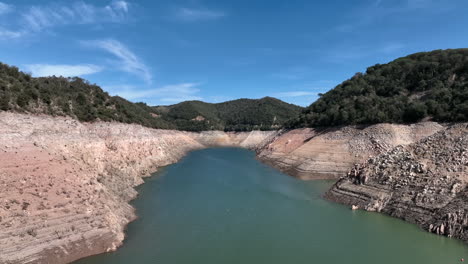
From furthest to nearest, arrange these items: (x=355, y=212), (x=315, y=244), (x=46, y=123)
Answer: (x=46, y=123) → (x=355, y=212) → (x=315, y=244)

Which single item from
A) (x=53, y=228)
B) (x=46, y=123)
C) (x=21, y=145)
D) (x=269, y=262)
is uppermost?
(x=46, y=123)

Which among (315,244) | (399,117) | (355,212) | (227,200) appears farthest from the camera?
(399,117)

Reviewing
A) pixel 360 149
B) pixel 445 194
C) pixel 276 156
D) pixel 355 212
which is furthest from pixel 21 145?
pixel 276 156

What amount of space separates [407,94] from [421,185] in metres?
34.1

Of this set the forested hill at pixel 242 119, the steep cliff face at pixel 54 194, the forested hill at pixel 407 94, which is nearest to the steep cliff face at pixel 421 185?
the forested hill at pixel 407 94

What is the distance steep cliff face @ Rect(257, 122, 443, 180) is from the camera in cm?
3234

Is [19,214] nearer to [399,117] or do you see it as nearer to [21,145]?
[21,145]

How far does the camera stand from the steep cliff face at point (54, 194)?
12.3 metres

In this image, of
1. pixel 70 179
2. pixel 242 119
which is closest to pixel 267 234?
pixel 70 179

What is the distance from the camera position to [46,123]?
21297 millimetres

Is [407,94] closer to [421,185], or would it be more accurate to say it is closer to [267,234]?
[421,185]

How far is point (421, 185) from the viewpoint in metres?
18.3

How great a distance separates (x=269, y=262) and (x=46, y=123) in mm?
19283

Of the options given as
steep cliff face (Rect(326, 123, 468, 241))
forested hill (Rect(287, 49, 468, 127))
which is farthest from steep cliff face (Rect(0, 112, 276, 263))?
forested hill (Rect(287, 49, 468, 127))
